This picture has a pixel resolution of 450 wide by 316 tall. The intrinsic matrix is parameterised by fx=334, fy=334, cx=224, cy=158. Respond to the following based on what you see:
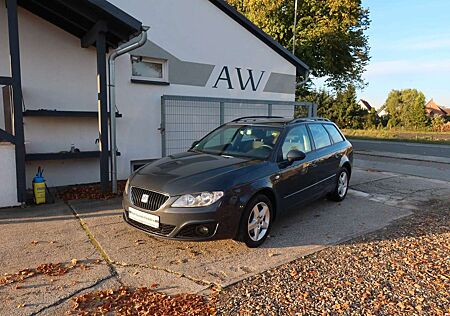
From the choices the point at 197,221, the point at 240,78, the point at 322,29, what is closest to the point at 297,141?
the point at 197,221

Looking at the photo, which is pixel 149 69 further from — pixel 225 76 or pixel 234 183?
pixel 234 183

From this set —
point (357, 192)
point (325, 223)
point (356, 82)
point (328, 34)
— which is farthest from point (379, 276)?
point (356, 82)

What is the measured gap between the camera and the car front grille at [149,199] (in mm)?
3814

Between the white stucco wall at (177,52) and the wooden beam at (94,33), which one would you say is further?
the white stucco wall at (177,52)

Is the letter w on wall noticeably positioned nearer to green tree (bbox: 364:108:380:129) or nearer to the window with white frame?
the window with white frame

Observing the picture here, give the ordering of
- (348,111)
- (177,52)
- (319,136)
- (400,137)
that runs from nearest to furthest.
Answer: (319,136) < (177,52) < (400,137) < (348,111)

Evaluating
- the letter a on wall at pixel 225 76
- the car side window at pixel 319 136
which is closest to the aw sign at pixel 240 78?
the letter a on wall at pixel 225 76

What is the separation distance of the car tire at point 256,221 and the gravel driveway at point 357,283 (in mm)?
574

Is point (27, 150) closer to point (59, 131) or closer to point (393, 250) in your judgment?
point (59, 131)

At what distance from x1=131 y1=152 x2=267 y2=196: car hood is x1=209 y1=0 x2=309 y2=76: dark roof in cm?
585

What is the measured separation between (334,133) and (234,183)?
344cm

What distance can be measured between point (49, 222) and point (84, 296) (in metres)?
2.34

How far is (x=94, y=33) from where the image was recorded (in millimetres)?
6148

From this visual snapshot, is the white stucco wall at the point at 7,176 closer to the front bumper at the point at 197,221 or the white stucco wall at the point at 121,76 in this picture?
the white stucco wall at the point at 121,76
